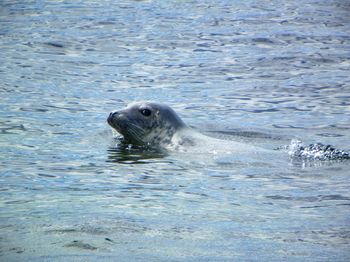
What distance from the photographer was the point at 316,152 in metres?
10.3

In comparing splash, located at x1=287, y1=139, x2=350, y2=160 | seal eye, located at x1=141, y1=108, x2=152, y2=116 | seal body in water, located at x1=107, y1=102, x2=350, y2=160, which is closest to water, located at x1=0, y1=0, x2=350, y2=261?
splash, located at x1=287, y1=139, x2=350, y2=160

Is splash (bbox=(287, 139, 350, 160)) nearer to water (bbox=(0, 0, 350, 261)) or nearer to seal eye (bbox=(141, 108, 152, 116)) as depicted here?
water (bbox=(0, 0, 350, 261))

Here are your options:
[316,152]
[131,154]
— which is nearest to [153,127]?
[131,154]

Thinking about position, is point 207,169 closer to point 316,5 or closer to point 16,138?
point 16,138

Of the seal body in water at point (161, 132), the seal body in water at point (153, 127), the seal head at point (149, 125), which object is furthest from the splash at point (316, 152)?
the seal head at point (149, 125)

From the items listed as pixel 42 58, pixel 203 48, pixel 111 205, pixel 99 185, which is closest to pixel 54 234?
pixel 111 205

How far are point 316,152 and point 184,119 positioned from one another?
2347mm

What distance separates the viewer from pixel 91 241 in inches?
251

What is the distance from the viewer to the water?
21.8 feet

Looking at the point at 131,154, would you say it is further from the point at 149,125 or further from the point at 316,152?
the point at 316,152

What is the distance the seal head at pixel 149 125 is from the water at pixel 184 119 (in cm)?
33

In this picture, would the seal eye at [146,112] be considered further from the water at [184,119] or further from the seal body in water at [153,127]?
the water at [184,119]

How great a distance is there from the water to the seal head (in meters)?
0.33

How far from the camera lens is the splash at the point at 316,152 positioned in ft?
32.8
